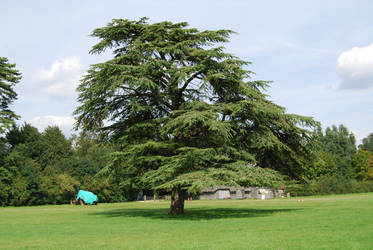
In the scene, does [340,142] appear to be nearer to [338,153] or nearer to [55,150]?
[338,153]

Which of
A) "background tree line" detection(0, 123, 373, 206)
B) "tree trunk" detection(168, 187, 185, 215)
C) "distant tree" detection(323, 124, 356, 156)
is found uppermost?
"distant tree" detection(323, 124, 356, 156)

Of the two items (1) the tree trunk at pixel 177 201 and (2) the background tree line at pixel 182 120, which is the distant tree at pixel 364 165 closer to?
(2) the background tree line at pixel 182 120

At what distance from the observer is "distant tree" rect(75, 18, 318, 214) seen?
2203 centimetres

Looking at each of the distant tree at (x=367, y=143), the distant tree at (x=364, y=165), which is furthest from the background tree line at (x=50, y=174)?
the distant tree at (x=367, y=143)

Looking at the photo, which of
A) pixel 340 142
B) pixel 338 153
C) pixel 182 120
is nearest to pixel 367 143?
pixel 340 142

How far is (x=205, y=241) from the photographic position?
492 inches

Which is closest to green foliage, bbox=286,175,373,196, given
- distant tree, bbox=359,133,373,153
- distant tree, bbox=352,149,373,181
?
distant tree, bbox=352,149,373,181

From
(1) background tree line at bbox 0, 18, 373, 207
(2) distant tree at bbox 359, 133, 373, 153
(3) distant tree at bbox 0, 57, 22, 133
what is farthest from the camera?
(2) distant tree at bbox 359, 133, 373, 153

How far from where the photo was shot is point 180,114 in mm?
23859

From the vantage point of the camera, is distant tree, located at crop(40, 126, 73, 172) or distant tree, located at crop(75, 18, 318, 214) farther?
distant tree, located at crop(40, 126, 73, 172)

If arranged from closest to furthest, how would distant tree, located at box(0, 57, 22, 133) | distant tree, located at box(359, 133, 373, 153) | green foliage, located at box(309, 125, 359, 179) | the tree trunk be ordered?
the tree trunk < distant tree, located at box(0, 57, 22, 133) < green foliage, located at box(309, 125, 359, 179) < distant tree, located at box(359, 133, 373, 153)

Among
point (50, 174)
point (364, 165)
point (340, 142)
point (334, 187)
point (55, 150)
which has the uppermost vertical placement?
point (340, 142)

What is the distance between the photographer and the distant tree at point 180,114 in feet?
72.3

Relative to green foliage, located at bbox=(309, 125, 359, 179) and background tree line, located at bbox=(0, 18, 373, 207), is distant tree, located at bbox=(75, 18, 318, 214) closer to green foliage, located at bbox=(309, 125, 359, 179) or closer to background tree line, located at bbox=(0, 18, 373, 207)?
background tree line, located at bbox=(0, 18, 373, 207)
